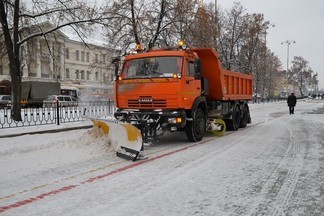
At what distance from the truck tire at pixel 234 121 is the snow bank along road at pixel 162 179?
443 centimetres

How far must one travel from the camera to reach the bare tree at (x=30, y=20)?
17375 mm

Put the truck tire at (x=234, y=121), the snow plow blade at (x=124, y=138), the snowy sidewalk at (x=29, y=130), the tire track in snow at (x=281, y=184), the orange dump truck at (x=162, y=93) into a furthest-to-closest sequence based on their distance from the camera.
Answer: the truck tire at (x=234, y=121)
the snowy sidewalk at (x=29, y=130)
the orange dump truck at (x=162, y=93)
the snow plow blade at (x=124, y=138)
the tire track in snow at (x=281, y=184)

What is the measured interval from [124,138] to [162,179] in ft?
8.68

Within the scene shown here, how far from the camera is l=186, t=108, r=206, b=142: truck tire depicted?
1099 cm

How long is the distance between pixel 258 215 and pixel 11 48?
16.2 metres

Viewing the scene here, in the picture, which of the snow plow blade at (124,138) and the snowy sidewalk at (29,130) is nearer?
the snow plow blade at (124,138)

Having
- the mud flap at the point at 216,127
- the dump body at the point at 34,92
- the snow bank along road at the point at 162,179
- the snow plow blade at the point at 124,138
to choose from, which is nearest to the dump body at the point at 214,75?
the mud flap at the point at 216,127

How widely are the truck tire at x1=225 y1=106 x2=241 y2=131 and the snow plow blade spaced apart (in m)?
7.00

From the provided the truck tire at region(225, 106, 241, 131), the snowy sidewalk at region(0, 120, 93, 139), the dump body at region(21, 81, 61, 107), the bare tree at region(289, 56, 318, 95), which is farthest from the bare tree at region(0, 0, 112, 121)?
the bare tree at region(289, 56, 318, 95)

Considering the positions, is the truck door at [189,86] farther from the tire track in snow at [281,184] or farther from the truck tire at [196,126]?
the tire track in snow at [281,184]

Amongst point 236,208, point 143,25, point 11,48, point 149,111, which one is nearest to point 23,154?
point 149,111

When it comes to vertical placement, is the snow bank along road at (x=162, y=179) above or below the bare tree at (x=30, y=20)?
below

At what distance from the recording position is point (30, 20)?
19.8 metres

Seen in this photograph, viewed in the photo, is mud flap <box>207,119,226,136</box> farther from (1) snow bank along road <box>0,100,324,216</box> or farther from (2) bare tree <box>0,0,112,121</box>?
(2) bare tree <box>0,0,112,121</box>
